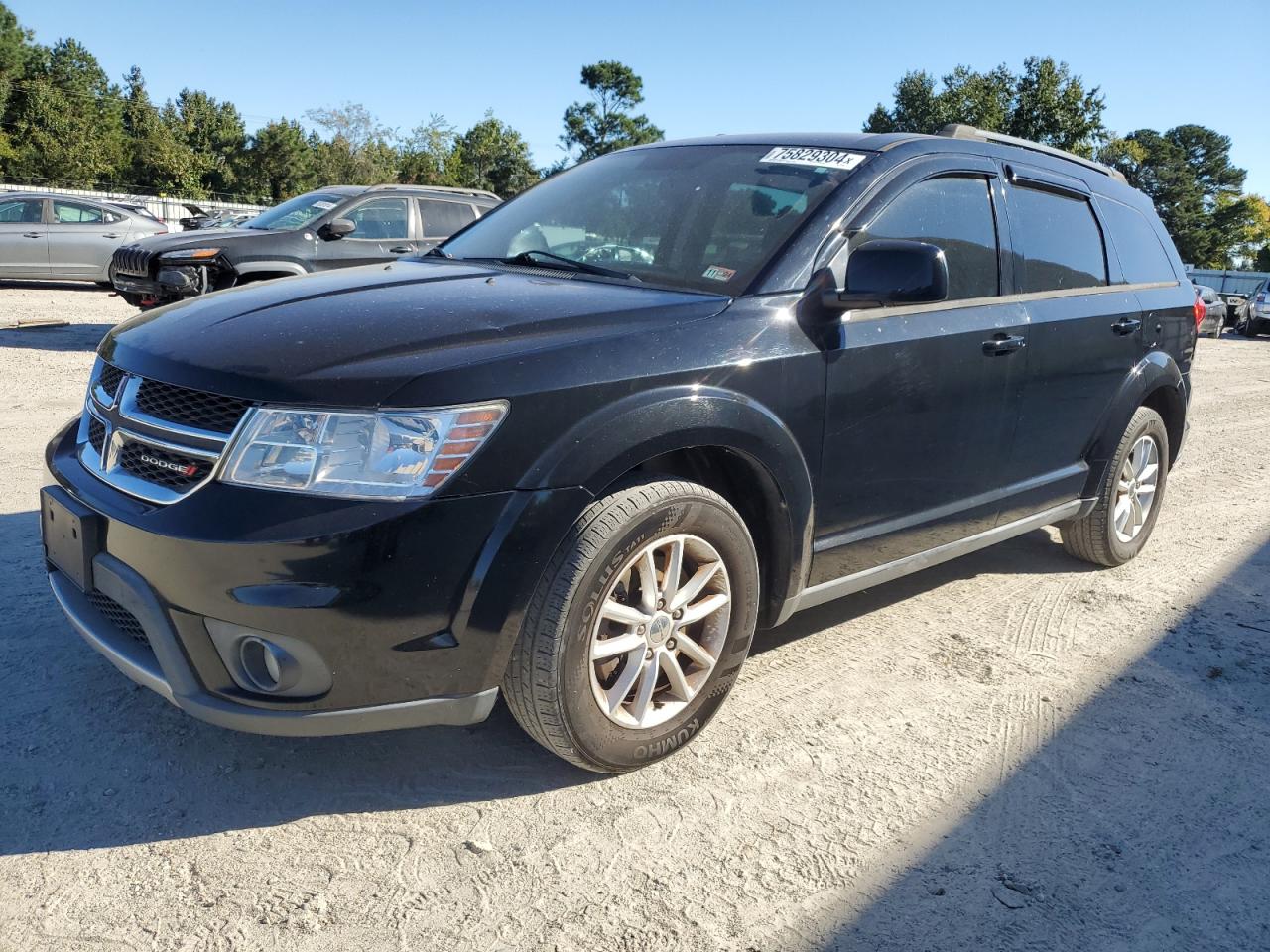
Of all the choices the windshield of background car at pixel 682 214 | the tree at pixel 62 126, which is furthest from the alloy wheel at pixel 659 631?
the tree at pixel 62 126

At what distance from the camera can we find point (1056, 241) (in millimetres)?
4102

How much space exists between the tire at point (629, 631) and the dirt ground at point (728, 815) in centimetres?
18

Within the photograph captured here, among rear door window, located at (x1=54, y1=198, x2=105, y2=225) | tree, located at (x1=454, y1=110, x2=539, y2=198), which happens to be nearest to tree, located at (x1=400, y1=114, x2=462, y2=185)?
tree, located at (x1=454, y1=110, x2=539, y2=198)


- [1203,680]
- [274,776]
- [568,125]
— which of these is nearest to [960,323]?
[1203,680]

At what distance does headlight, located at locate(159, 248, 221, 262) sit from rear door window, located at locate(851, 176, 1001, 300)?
795 centimetres

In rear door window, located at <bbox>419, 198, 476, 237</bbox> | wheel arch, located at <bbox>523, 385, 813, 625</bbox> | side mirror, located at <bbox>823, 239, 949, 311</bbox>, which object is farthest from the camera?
rear door window, located at <bbox>419, 198, 476, 237</bbox>

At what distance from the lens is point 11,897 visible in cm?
220

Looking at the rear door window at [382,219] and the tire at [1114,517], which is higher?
the rear door window at [382,219]

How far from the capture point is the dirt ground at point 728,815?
7.30ft

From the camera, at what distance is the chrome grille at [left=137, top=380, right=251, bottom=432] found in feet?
7.73

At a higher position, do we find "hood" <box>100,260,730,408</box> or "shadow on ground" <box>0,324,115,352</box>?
"hood" <box>100,260,730,408</box>

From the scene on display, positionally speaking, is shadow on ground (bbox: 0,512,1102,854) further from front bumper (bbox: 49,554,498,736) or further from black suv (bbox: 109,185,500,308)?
black suv (bbox: 109,185,500,308)

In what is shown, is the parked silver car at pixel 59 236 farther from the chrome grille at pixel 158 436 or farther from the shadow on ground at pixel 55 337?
the chrome grille at pixel 158 436

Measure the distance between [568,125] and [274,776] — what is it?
7862 cm
